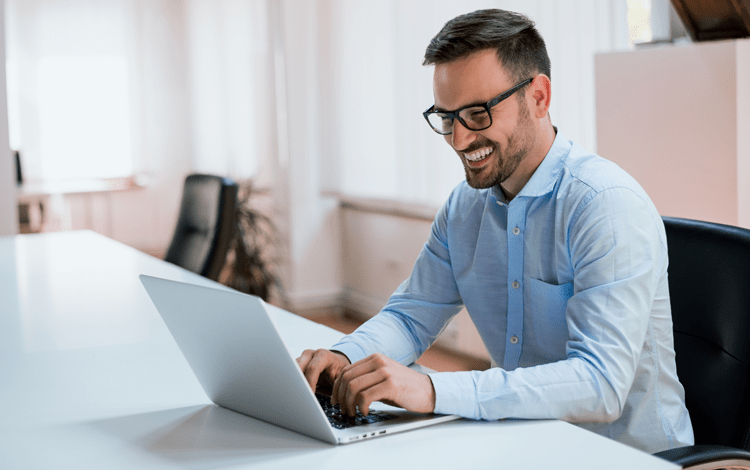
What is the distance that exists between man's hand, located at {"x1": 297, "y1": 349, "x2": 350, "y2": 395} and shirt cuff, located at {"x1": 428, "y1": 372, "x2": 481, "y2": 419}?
0.23 meters

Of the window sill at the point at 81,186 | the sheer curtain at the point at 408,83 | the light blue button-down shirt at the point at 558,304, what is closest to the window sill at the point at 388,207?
the sheer curtain at the point at 408,83

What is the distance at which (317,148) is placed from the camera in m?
5.09

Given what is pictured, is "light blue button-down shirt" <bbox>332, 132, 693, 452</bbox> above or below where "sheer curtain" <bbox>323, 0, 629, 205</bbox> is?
below

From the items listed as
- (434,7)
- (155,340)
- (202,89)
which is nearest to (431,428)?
(155,340)

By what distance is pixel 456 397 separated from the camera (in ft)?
3.71

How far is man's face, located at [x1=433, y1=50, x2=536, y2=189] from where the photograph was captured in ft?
4.42

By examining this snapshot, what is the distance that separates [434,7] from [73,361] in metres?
2.75

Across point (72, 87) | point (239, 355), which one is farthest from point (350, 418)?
point (72, 87)

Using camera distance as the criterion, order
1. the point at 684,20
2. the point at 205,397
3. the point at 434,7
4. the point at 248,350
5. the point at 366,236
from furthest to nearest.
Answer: the point at 366,236
the point at 434,7
the point at 684,20
the point at 205,397
the point at 248,350

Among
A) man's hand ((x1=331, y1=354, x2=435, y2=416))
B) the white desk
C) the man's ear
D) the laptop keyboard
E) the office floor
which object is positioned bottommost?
the office floor

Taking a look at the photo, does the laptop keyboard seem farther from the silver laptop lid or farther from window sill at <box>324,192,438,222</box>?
window sill at <box>324,192,438,222</box>

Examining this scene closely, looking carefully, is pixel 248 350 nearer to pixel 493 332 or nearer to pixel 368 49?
pixel 493 332

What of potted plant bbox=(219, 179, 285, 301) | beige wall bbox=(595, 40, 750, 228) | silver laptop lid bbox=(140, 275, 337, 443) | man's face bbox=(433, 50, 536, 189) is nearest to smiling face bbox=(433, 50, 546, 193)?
man's face bbox=(433, 50, 536, 189)

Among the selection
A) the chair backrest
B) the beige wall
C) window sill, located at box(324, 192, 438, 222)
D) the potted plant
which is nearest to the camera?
the chair backrest
